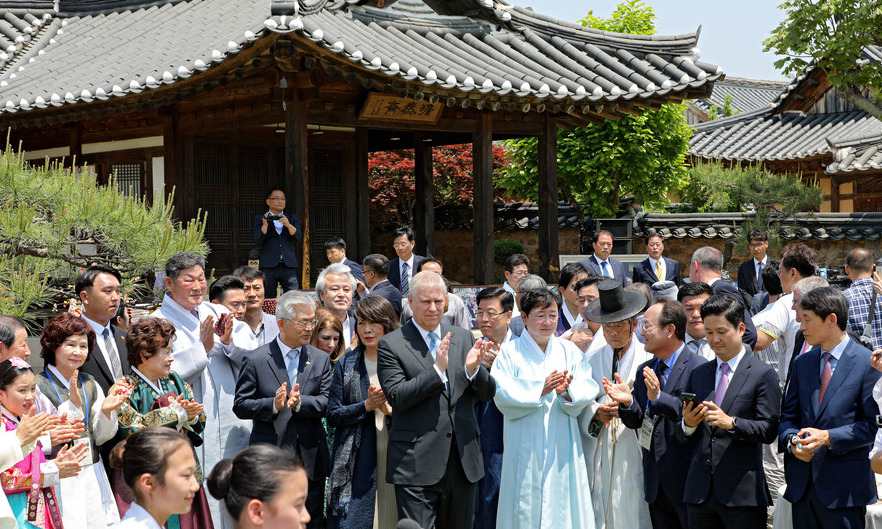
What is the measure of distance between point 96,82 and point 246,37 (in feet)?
9.18

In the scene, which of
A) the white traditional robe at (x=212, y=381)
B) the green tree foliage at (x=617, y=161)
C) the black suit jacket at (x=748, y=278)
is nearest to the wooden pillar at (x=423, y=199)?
the black suit jacket at (x=748, y=278)

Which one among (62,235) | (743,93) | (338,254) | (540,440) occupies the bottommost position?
(540,440)

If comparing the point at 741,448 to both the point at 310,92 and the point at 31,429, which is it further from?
the point at 310,92

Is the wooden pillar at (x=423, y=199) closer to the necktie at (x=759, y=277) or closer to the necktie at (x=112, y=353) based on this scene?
the necktie at (x=759, y=277)

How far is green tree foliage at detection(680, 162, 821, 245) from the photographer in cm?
1880

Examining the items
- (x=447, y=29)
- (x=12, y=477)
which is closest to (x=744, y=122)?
(x=447, y=29)

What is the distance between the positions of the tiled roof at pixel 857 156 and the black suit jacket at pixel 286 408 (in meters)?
16.2

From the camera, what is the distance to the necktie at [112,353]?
6312mm

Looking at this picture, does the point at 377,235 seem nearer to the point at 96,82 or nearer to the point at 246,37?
the point at 96,82

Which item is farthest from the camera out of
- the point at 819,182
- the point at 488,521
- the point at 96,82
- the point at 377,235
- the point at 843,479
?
the point at 819,182

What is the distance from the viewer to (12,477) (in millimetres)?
4898

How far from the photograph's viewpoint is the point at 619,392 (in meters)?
6.21

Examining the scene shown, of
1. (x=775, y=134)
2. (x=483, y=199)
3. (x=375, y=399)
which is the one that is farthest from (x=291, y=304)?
(x=775, y=134)

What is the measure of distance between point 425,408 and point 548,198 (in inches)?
278
